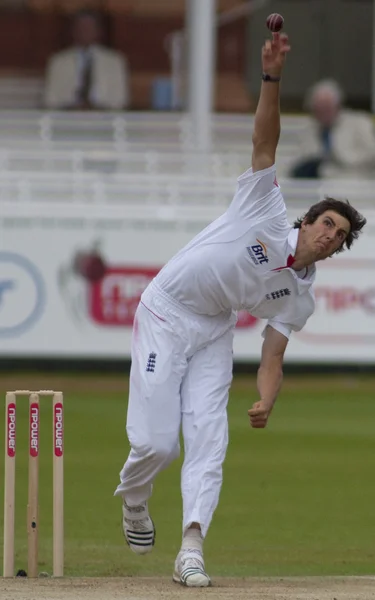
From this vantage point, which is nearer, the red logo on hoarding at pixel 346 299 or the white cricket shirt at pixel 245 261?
the white cricket shirt at pixel 245 261

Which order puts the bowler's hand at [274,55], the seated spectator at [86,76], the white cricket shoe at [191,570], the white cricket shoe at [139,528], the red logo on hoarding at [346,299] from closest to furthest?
1. the bowler's hand at [274,55]
2. the white cricket shoe at [191,570]
3. the white cricket shoe at [139,528]
4. the red logo on hoarding at [346,299]
5. the seated spectator at [86,76]

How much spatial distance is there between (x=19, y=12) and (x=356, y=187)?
291 inches

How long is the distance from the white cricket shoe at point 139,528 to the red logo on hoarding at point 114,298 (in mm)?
7535

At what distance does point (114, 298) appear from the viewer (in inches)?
554

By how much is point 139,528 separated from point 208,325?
962 millimetres

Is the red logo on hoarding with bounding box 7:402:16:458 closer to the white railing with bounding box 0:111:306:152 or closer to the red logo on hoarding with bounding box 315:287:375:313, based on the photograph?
the red logo on hoarding with bounding box 315:287:375:313

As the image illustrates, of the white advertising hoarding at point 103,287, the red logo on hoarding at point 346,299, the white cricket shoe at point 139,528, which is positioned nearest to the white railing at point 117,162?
the white advertising hoarding at point 103,287

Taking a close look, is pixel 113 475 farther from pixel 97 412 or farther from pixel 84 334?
pixel 84 334

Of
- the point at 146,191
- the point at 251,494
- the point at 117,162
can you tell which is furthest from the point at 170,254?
the point at 251,494

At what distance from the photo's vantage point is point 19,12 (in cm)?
2069

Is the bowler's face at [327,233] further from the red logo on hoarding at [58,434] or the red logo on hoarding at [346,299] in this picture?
the red logo on hoarding at [346,299]

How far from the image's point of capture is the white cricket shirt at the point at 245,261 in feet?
20.3

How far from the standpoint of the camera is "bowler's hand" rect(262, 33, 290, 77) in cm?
588

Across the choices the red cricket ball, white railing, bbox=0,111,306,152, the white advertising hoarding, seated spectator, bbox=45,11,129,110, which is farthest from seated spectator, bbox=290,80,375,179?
the red cricket ball
